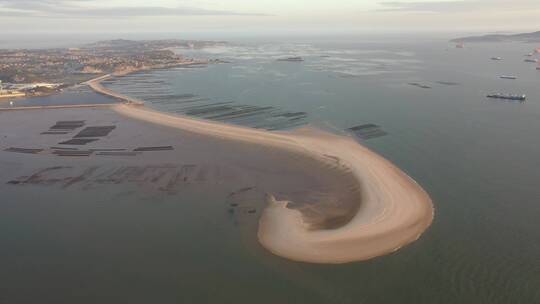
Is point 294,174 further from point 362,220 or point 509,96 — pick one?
point 509,96

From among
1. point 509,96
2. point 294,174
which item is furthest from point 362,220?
point 509,96

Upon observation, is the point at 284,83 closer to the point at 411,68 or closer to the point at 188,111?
the point at 188,111

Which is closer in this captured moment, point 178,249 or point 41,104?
point 178,249

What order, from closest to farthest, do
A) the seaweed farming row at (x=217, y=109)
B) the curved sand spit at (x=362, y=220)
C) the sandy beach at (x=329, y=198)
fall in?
1. the curved sand spit at (x=362, y=220)
2. the sandy beach at (x=329, y=198)
3. the seaweed farming row at (x=217, y=109)

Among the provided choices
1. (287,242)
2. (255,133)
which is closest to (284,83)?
(255,133)

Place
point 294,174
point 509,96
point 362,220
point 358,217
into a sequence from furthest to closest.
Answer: point 509,96 < point 294,174 < point 358,217 < point 362,220

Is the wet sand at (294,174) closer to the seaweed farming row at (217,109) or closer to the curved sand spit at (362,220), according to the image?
the curved sand spit at (362,220)

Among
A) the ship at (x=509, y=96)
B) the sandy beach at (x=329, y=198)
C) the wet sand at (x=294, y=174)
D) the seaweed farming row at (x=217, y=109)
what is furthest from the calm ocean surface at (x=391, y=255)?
the ship at (x=509, y=96)

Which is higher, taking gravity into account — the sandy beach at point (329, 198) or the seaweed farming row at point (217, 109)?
the seaweed farming row at point (217, 109)
